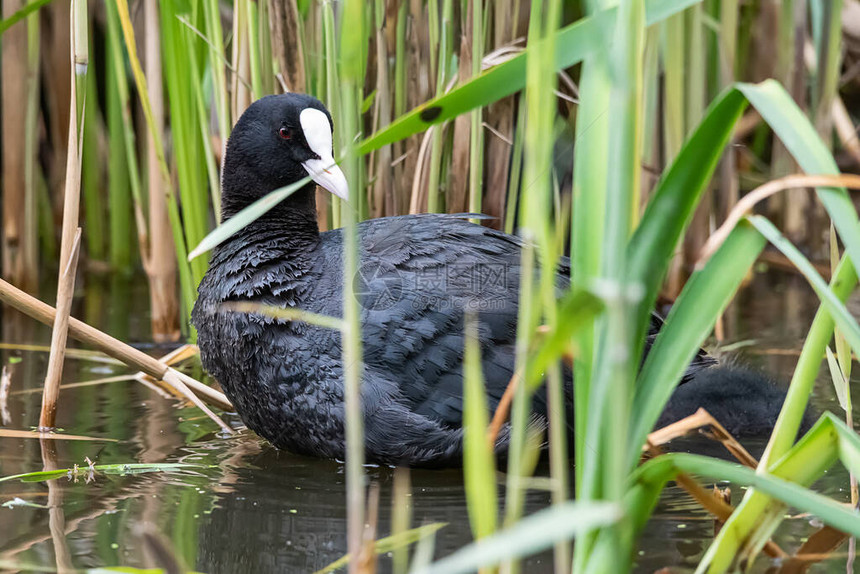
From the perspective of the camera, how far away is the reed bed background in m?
1.28

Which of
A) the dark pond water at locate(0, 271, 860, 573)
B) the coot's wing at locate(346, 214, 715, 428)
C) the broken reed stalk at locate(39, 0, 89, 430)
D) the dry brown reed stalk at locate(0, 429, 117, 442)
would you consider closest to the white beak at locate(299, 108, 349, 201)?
the coot's wing at locate(346, 214, 715, 428)

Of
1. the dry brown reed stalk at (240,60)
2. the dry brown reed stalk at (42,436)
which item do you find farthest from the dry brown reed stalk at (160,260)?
the dry brown reed stalk at (42,436)

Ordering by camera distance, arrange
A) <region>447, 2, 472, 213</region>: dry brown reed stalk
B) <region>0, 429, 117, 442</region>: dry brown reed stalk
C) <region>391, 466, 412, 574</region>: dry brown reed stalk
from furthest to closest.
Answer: <region>447, 2, 472, 213</region>: dry brown reed stalk → <region>0, 429, 117, 442</region>: dry brown reed stalk → <region>391, 466, 412, 574</region>: dry brown reed stalk

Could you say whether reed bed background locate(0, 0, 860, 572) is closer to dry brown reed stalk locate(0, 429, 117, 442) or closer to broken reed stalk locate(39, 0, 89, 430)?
broken reed stalk locate(39, 0, 89, 430)

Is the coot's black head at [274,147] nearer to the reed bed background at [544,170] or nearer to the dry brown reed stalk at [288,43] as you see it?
the reed bed background at [544,170]

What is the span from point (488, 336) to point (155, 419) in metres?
1.03

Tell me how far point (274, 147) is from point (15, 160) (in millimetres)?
1845

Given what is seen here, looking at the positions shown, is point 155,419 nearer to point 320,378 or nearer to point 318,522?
point 320,378

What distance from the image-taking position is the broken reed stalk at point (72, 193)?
2352 millimetres

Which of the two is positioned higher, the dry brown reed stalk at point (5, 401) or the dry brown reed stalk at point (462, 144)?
the dry brown reed stalk at point (462, 144)

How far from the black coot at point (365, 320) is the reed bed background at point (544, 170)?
0.12 metres

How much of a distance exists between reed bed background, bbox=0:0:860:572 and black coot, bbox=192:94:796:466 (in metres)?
0.12

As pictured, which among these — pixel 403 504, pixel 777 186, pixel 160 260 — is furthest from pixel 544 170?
pixel 160 260

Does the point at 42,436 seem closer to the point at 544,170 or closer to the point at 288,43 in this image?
the point at 288,43
